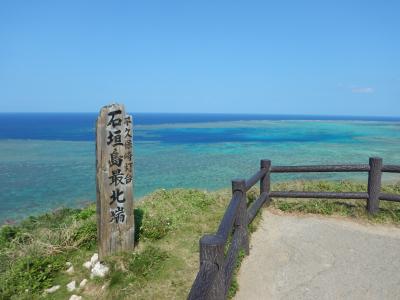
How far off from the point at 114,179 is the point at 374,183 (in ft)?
17.2

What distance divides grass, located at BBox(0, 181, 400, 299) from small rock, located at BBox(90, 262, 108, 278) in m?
0.10

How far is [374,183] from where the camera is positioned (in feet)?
24.6

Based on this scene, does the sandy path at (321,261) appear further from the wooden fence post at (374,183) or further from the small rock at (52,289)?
the small rock at (52,289)

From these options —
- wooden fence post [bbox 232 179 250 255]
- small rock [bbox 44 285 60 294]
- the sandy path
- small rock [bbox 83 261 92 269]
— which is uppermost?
wooden fence post [bbox 232 179 250 255]

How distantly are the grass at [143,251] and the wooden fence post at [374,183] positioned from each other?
0.68 feet

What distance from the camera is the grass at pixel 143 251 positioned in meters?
5.35

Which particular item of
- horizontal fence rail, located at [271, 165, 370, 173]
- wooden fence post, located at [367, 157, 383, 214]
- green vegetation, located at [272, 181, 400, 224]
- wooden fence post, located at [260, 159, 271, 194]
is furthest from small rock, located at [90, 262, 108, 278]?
wooden fence post, located at [367, 157, 383, 214]

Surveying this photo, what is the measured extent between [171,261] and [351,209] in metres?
4.39

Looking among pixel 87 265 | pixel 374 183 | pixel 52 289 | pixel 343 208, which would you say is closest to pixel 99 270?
pixel 87 265

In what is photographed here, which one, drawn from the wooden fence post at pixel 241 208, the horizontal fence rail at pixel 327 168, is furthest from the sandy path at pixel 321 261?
the horizontal fence rail at pixel 327 168

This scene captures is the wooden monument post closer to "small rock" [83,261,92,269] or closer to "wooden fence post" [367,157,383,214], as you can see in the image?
"small rock" [83,261,92,269]

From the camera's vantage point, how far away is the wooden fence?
9.95 feet

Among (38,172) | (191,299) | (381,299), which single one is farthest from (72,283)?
(38,172)

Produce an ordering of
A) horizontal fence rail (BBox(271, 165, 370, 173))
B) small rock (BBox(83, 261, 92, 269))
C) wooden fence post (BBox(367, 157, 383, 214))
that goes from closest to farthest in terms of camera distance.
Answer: small rock (BBox(83, 261, 92, 269)) < wooden fence post (BBox(367, 157, 383, 214)) < horizontal fence rail (BBox(271, 165, 370, 173))
